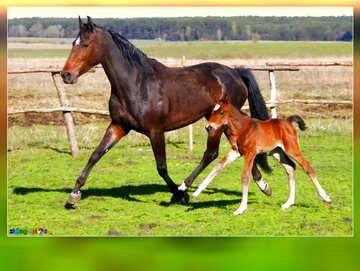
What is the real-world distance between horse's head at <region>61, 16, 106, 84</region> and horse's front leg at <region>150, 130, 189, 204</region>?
1.13 m

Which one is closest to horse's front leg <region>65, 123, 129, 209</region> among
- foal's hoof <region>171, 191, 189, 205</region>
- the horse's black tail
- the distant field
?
foal's hoof <region>171, 191, 189, 205</region>

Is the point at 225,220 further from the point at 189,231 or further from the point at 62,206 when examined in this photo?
the point at 62,206

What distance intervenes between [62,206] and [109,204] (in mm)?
582

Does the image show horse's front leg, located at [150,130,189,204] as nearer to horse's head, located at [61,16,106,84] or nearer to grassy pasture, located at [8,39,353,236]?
grassy pasture, located at [8,39,353,236]

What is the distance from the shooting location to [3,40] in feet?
17.1

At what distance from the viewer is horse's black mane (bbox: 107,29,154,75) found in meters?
7.90

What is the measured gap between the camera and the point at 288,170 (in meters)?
7.70

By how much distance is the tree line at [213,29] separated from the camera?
44.5 ft

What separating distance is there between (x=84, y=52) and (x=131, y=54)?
60cm

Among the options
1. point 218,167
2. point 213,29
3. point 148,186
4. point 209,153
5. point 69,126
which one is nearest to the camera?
point 218,167

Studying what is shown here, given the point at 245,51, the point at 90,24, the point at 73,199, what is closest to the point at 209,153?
the point at 73,199

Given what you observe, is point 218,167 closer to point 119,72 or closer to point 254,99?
point 254,99

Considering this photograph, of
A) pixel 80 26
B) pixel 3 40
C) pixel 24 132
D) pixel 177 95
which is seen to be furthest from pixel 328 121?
pixel 3 40

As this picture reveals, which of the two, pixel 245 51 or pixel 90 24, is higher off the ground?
pixel 245 51
